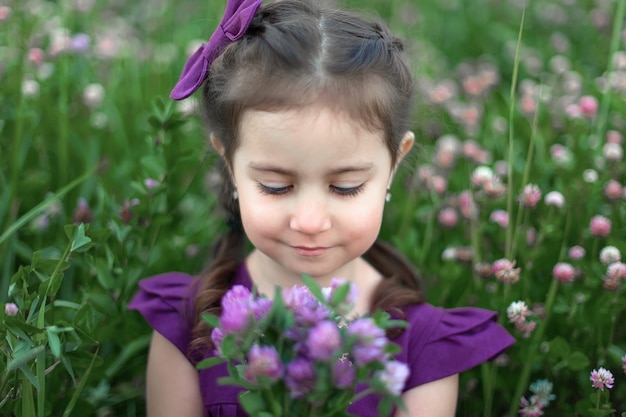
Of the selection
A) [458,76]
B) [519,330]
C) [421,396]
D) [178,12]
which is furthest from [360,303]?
[178,12]

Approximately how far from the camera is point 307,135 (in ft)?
4.11

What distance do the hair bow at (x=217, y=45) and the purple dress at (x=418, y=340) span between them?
369mm

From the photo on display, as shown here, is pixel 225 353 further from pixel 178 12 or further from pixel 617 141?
pixel 178 12

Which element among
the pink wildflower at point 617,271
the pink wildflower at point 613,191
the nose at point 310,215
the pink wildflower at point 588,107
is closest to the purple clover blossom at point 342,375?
the nose at point 310,215

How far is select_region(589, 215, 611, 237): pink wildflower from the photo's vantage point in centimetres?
168

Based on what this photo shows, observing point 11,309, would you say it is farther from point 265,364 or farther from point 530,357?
point 530,357

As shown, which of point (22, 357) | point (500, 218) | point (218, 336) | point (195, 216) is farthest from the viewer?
point (195, 216)

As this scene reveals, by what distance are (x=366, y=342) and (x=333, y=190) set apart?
47 centimetres

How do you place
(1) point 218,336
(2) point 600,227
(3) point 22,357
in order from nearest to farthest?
(1) point 218,336 → (3) point 22,357 → (2) point 600,227

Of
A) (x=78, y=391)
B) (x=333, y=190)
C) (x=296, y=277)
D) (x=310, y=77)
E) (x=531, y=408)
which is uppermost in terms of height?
(x=310, y=77)

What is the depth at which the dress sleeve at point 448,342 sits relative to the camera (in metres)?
1.46

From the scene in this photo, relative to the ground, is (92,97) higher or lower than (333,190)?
lower

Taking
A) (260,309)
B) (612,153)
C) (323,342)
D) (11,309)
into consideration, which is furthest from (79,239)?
(612,153)

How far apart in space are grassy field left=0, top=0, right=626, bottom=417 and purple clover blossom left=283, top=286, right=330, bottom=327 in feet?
1.47
